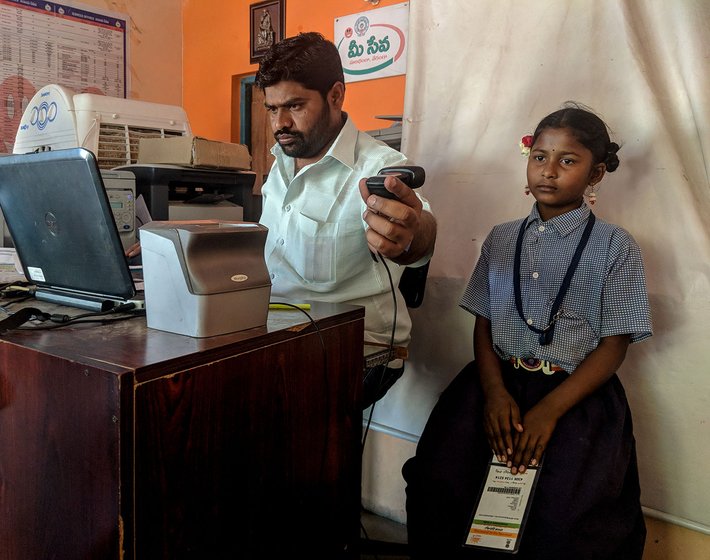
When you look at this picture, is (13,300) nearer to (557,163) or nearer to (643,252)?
(557,163)

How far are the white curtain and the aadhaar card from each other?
41 cm

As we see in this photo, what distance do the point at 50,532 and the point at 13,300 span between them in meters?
0.48

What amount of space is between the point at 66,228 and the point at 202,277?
0.94 feet

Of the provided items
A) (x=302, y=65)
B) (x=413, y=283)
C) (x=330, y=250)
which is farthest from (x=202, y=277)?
(x=302, y=65)

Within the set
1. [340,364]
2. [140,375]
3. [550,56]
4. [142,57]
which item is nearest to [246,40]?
[142,57]

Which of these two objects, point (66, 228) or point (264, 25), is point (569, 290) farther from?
point (264, 25)

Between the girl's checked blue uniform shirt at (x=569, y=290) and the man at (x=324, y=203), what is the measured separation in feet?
0.78

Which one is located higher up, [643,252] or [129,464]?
[643,252]

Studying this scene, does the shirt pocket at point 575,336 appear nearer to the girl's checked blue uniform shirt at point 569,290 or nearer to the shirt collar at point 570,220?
the girl's checked blue uniform shirt at point 569,290

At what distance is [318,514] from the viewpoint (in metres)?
0.97

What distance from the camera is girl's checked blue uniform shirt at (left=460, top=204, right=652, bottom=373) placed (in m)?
1.20

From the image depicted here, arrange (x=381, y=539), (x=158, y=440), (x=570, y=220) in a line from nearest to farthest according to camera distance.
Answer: (x=158, y=440), (x=570, y=220), (x=381, y=539)

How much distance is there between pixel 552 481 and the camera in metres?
1.16

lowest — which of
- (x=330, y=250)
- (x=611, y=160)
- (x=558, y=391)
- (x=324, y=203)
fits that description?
(x=558, y=391)
